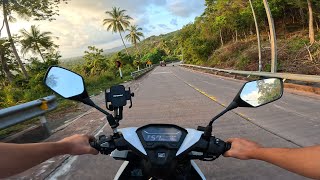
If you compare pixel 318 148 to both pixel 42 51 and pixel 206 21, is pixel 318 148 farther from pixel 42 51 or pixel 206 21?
pixel 206 21

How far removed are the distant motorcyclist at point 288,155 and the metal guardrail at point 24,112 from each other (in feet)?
17.1

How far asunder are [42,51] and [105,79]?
21505mm

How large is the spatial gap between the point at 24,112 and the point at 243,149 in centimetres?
603

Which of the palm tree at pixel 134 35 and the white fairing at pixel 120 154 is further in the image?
the palm tree at pixel 134 35

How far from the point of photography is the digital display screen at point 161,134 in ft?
7.46

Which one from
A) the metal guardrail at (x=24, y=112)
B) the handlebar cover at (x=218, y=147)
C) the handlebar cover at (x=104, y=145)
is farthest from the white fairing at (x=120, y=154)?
the metal guardrail at (x=24, y=112)

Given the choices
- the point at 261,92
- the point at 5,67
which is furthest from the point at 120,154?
the point at 5,67

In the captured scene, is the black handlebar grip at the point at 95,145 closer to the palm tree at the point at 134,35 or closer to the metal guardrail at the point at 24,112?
the metal guardrail at the point at 24,112

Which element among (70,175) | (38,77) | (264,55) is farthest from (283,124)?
(264,55)

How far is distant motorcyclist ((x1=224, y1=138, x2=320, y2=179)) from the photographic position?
1.76 metres

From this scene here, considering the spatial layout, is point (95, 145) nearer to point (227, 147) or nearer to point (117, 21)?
point (227, 147)

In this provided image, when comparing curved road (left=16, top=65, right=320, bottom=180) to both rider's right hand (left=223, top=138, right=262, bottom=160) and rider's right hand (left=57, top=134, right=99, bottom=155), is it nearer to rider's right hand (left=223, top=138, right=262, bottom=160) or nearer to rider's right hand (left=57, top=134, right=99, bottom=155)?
rider's right hand (left=223, top=138, right=262, bottom=160)

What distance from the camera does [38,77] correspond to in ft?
81.9

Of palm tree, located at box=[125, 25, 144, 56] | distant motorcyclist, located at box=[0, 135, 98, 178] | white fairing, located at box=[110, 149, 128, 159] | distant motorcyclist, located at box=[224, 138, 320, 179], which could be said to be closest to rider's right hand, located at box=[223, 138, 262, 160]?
distant motorcyclist, located at box=[224, 138, 320, 179]
